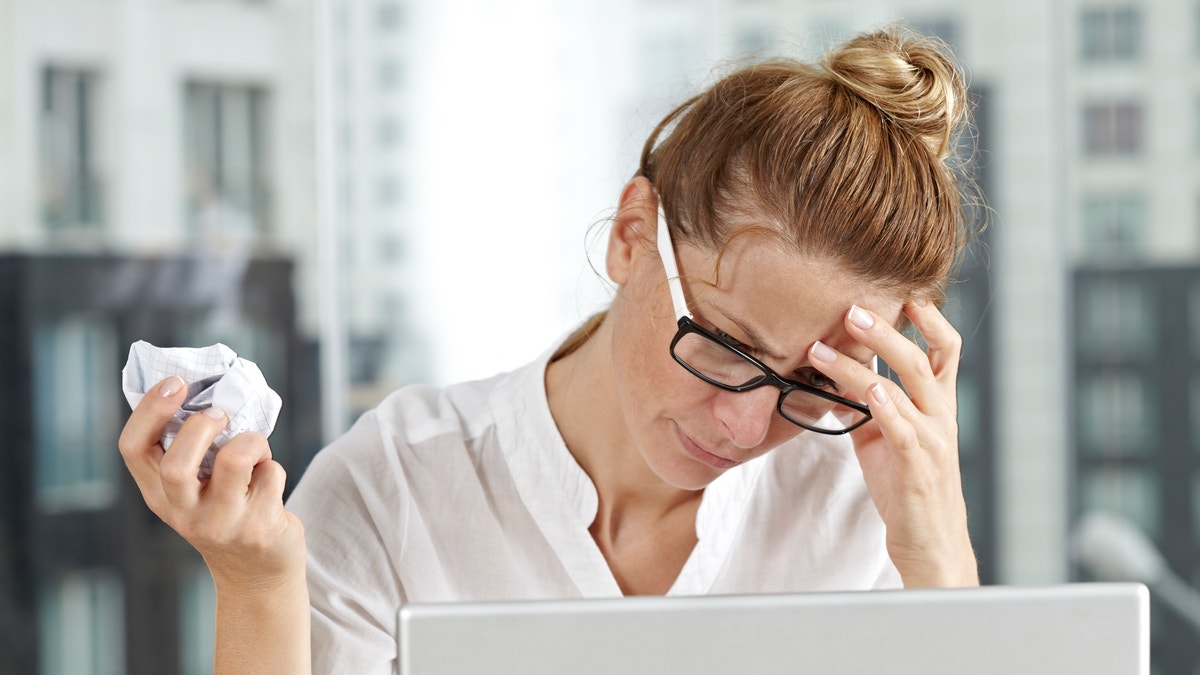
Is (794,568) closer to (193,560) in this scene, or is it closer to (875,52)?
(875,52)

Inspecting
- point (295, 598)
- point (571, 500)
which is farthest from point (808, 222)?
point (295, 598)

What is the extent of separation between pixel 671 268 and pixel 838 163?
0.18m

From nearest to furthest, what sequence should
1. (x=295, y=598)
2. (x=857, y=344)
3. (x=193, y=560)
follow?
(x=295, y=598)
(x=857, y=344)
(x=193, y=560)

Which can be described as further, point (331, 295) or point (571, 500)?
point (331, 295)

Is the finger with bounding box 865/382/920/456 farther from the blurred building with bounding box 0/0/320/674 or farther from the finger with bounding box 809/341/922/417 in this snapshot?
the blurred building with bounding box 0/0/320/674

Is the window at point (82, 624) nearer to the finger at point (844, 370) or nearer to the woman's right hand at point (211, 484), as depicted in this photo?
the woman's right hand at point (211, 484)

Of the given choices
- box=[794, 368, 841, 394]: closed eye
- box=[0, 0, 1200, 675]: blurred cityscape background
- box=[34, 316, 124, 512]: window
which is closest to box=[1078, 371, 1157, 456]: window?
box=[0, 0, 1200, 675]: blurred cityscape background

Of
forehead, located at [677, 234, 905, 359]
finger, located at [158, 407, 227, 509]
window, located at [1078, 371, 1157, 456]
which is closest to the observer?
finger, located at [158, 407, 227, 509]

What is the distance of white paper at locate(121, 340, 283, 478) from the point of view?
79cm

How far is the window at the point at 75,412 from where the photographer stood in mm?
2717

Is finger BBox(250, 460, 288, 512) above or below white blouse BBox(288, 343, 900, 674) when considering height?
above

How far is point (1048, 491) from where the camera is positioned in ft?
9.86

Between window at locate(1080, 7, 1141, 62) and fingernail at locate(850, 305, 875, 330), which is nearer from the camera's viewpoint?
fingernail at locate(850, 305, 875, 330)

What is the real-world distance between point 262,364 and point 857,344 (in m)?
2.19
